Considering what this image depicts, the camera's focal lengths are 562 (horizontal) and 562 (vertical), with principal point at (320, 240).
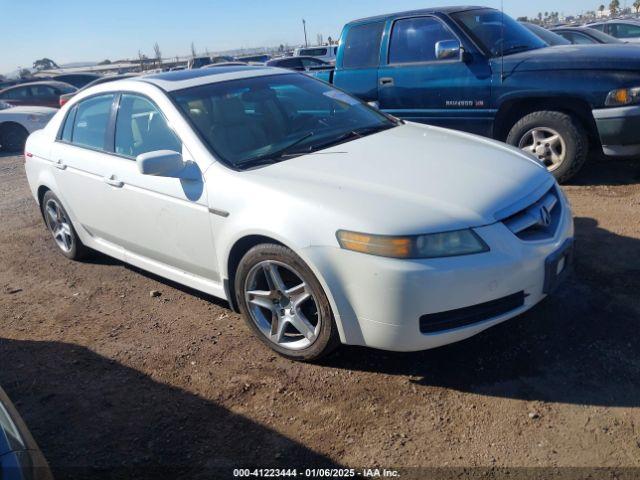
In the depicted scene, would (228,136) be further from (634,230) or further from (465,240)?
(634,230)

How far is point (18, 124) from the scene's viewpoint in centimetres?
1279

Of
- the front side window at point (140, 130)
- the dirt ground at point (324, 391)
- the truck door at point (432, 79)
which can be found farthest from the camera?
the truck door at point (432, 79)

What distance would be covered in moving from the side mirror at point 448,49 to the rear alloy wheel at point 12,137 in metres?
10.5

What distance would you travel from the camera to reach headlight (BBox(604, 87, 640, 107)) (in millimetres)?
5195

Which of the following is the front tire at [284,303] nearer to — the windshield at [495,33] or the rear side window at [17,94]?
the windshield at [495,33]

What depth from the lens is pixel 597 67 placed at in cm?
535

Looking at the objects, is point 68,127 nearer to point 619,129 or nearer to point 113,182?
point 113,182

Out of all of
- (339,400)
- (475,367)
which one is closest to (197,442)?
(339,400)

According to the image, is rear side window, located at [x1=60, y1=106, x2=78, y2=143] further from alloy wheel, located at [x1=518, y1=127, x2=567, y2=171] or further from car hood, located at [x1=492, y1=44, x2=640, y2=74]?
alloy wheel, located at [x1=518, y1=127, x2=567, y2=171]

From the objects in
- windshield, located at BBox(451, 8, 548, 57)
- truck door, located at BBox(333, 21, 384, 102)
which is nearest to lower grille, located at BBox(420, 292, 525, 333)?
windshield, located at BBox(451, 8, 548, 57)

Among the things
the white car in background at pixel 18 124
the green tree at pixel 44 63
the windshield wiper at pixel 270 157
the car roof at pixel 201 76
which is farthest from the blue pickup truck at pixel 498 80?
the green tree at pixel 44 63

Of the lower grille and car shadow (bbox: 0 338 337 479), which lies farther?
the lower grille

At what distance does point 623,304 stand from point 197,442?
265 centimetres

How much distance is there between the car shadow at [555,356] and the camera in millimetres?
2816
